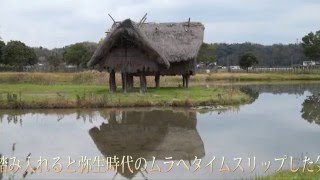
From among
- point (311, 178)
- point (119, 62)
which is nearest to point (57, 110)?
point (119, 62)

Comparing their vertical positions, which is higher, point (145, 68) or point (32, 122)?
point (145, 68)

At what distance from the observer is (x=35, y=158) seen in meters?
10.3

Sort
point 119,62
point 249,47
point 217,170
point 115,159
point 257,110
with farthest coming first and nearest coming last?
point 249,47 < point 119,62 < point 257,110 < point 115,159 < point 217,170

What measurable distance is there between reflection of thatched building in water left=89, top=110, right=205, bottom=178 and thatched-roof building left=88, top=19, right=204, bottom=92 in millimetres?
5876

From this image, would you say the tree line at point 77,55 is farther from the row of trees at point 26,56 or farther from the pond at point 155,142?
the pond at point 155,142

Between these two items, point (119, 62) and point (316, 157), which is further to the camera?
point (119, 62)

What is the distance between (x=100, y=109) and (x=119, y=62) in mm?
5127

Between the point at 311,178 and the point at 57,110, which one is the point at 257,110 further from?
the point at 311,178

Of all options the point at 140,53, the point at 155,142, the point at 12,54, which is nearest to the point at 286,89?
the point at 140,53

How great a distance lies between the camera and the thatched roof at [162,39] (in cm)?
2362

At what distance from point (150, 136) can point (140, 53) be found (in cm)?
1159

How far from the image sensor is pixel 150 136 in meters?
13.3

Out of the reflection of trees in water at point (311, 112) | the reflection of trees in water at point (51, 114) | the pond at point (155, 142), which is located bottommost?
the reflection of trees in water at point (311, 112)

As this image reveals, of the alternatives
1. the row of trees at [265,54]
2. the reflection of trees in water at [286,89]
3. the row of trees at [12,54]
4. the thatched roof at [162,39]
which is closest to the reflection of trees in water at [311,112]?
the thatched roof at [162,39]
